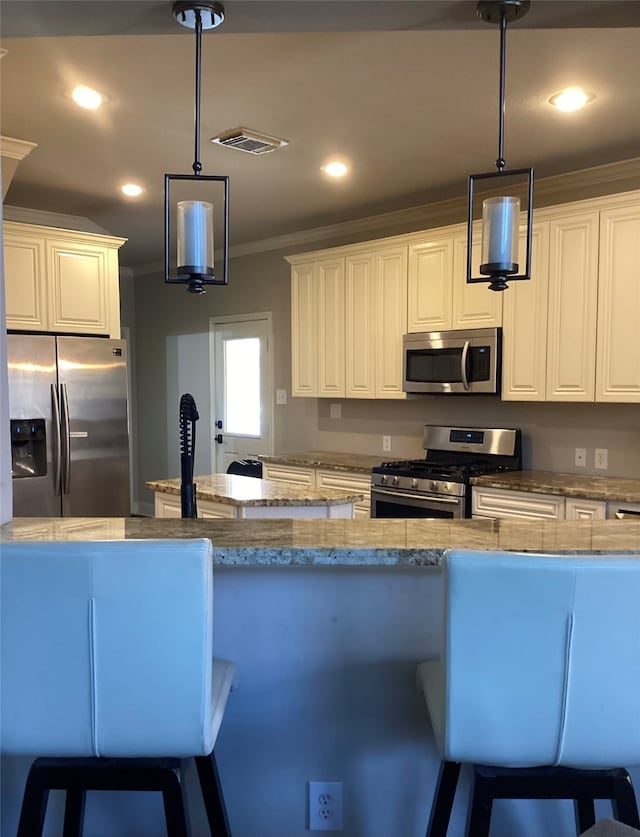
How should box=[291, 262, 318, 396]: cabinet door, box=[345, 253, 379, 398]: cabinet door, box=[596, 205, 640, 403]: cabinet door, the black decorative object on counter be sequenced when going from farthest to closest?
box=[291, 262, 318, 396]: cabinet door < box=[345, 253, 379, 398]: cabinet door < box=[596, 205, 640, 403]: cabinet door < the black decorative object on counter

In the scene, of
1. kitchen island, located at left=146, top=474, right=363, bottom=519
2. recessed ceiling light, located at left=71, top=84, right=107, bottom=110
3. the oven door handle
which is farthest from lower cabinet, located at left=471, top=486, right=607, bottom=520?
recessed ceiling light, located at left=71, top=84, right=107, bottom=110

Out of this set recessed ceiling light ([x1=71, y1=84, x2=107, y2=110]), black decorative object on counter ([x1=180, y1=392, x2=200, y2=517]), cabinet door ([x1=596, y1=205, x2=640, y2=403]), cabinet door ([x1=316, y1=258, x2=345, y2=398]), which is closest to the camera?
black decorative object on counter ([x1=180, y1=392, x2=200, y2=517])

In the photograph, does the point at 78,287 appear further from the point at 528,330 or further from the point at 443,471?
the point at 528,330

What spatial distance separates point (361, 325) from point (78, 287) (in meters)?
1.96

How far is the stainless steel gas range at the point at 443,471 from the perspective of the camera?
3.71 meters

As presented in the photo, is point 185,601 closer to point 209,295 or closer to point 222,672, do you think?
point 222,672

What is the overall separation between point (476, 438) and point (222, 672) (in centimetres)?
317

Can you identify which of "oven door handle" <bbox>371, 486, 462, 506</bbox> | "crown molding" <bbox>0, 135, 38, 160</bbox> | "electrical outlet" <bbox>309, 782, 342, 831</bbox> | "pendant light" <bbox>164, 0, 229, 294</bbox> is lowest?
"electrical outlet" <bbox>309, 782, 342, 831</bbox>

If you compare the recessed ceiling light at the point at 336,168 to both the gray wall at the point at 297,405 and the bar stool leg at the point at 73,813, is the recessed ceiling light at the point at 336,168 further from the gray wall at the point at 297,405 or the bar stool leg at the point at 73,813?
the bar stool leg at the point at 73,813

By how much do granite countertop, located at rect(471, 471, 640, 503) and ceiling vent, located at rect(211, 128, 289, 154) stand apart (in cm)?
209

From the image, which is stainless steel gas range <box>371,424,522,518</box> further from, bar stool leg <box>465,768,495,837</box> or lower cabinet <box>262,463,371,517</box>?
bar stool leg <box>465,768,495,837</box>

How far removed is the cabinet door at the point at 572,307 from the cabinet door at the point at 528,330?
38 mm

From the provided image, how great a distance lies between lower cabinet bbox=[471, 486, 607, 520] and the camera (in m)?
3.21

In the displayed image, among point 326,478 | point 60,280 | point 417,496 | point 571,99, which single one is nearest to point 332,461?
point 326,478
